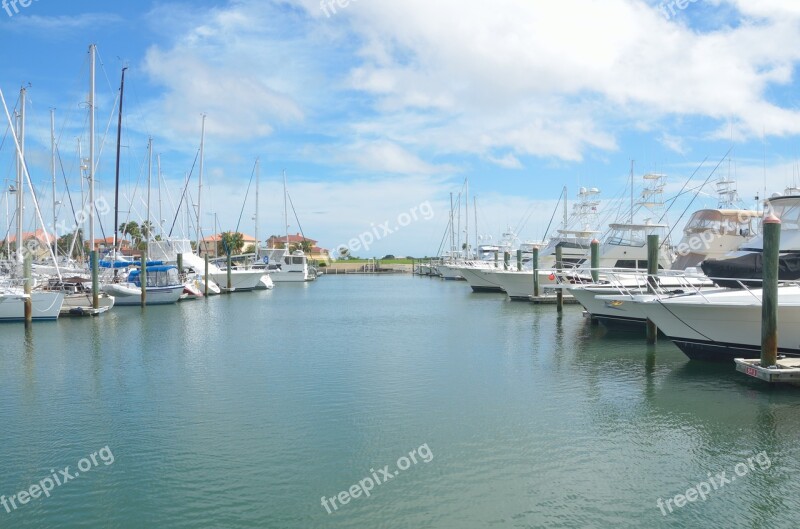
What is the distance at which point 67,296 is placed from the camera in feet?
117

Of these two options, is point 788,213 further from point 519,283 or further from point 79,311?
point 79,311

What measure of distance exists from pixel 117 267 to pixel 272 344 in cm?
2552

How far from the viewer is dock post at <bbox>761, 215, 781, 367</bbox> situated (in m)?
14.7

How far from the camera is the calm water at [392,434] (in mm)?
9508

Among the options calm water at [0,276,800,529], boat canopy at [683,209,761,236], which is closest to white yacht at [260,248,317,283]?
boat canopy at [683,209,761,236]

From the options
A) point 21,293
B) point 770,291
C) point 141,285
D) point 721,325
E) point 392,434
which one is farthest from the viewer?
point 141,285

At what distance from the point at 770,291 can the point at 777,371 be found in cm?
173

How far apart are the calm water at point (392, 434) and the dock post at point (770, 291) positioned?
1.11 m

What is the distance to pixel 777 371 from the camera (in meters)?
14.5

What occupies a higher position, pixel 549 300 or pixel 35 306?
pixel 35 306

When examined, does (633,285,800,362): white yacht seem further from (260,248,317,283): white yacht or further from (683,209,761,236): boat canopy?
(260,248,317,283): white yacht

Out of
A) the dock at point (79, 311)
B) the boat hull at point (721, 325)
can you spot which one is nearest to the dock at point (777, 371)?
the boat hull at point (721, 325)

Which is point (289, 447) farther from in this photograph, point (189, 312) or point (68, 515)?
point (189, 312)

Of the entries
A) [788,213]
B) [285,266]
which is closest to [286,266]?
[285,266]
